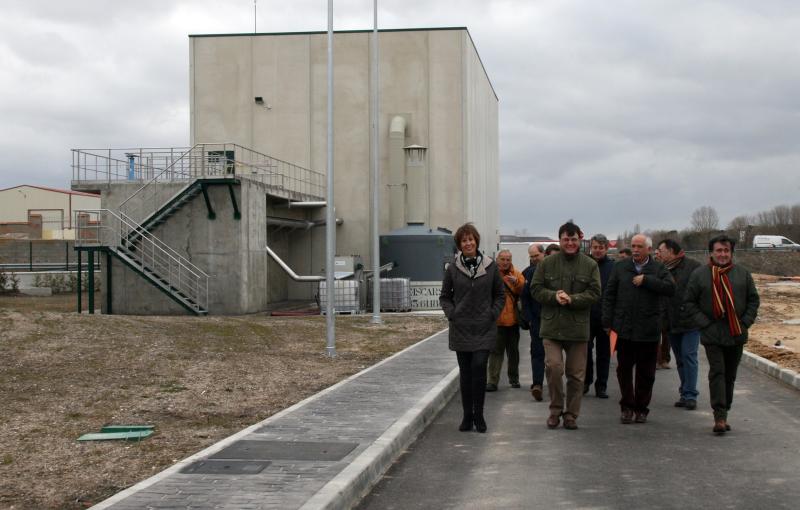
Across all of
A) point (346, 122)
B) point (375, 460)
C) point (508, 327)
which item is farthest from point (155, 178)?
point (375, 460)

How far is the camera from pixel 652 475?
22.8 ft

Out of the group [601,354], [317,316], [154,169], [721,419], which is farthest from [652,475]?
[154,169]

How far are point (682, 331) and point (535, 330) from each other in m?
1.74

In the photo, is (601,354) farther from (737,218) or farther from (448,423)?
(737,218)

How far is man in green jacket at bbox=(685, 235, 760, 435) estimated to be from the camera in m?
8.70

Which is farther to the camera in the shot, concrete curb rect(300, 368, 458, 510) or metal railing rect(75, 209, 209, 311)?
metal railing rect(75, 209, 209, 311)

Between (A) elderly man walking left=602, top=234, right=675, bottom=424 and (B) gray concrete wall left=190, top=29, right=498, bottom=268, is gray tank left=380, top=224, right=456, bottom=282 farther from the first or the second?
(A) elderly man walking left=602, top=234, right=675, bottom=424

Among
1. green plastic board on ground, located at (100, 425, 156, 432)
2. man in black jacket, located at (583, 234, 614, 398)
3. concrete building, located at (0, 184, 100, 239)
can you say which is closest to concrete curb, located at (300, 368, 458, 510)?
man in black jacket, located at (583, 234, 614, 398)

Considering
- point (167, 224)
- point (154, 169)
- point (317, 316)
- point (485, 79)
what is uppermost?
point (485, 79)

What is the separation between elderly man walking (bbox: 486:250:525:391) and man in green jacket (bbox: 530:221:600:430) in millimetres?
2411

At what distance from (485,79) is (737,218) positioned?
101 metres

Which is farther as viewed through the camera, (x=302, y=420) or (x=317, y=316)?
(x=317, y=316)

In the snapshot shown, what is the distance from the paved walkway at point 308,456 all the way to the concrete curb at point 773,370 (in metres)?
4.53

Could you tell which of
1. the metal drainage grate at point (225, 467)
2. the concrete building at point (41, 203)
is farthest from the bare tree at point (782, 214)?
the metal drainage grate at point (225, 467)
